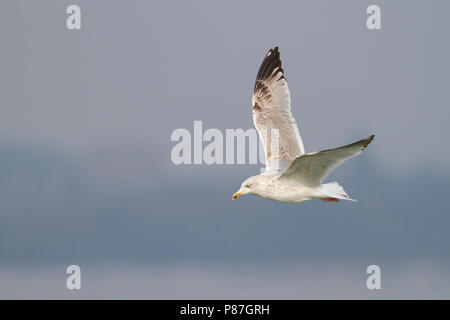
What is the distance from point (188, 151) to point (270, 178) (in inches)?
107

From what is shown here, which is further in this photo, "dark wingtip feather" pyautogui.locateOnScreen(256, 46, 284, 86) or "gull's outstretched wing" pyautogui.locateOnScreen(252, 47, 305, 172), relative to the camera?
"dark wingtip feather" pyautogui.locateOnScreen(256, 46, 284, 86)

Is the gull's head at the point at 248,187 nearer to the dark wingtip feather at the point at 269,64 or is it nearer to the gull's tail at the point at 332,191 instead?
the gull's tail at the point at 332,191

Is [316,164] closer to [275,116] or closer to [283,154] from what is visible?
[283,154]

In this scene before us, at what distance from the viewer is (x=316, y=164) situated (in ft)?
28.6

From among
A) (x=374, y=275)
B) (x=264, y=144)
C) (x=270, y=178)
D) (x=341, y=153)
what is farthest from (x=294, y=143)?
(x=374, y=275)

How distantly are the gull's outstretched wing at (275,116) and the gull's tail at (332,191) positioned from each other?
74cm

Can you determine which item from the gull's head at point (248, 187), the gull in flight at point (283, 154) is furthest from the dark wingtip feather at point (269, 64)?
the gull's head at point (248, 187)

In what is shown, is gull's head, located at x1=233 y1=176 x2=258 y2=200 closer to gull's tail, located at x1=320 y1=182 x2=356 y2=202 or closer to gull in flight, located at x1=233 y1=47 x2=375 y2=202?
gull in flight, located at x1=233 y1=47 x2=375 y2=202

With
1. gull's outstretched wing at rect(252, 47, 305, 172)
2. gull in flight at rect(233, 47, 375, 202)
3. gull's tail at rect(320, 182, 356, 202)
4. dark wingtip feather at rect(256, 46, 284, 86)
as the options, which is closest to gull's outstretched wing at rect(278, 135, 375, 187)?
gull in flight at rect(233, 47, 375, 202)

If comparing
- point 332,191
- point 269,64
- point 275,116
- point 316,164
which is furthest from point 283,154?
point 269,64

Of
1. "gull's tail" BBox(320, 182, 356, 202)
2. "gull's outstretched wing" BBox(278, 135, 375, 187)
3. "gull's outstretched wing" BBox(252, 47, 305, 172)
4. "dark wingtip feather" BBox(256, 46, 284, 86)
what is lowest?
"gull's tail" BBox(320, 182, 356, 202)

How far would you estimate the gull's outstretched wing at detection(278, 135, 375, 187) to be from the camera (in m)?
8.16

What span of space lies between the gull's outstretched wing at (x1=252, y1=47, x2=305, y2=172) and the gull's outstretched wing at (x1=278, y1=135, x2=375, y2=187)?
0.69m

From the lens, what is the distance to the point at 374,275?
47.9 feet
